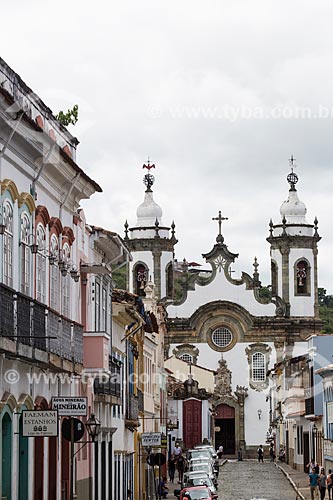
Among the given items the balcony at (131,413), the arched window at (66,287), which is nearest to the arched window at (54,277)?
the arched window at (66,287)

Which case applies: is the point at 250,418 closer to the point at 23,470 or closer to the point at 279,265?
the point at 279,265

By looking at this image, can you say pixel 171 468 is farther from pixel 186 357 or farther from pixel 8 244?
pixel 8 244

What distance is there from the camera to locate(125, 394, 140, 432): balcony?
115 feet

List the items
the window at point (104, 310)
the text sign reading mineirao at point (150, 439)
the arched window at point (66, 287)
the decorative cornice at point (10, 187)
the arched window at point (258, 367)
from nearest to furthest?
1. the decorative cornice at point (10, 187)
2. the arched window at point (66, 287)
3. the window at point (104, 310)
4. the text sign reading mineirao at point (150, 439)
5. the arched window at point (258, 367)

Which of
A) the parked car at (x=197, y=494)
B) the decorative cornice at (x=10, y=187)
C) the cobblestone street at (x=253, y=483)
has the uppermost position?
the decorative cornice at (x=10, y=187)

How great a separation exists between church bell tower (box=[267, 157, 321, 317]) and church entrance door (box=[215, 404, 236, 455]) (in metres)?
8.13

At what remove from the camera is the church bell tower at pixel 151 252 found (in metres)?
91.1

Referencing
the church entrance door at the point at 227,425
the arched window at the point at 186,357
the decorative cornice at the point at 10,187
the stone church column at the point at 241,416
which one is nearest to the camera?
the decorative cornice at the point at 10,187

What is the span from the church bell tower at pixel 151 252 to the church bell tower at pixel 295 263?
7.41m

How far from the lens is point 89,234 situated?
85.8 feet

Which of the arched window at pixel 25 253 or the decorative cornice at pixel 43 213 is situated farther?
the decorative cornice at pixel 43 213

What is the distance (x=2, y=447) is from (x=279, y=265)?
73.7m

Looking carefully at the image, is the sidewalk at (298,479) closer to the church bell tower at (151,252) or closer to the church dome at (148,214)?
the church bell tower at (151,252)

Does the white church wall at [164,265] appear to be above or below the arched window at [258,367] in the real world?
above
